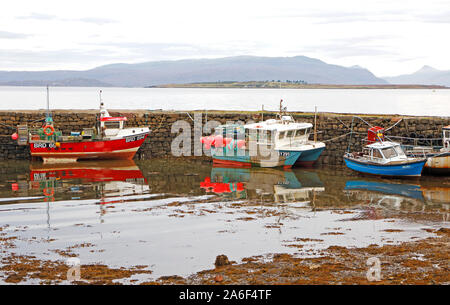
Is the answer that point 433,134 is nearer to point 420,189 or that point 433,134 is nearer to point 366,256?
point 420,189

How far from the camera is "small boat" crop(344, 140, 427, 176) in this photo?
19922 millimetres

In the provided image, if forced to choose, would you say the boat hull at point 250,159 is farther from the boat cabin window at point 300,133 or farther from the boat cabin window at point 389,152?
the boat cabin window at point 389,152

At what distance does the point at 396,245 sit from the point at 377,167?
9.96 metres

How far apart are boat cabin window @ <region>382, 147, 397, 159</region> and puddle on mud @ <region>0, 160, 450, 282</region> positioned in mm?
1038

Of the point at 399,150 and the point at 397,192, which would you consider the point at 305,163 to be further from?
the point at 397,192

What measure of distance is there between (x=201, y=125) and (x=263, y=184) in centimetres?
923

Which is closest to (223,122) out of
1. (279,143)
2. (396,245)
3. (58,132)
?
(279,143)

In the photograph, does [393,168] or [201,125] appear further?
[201,125]

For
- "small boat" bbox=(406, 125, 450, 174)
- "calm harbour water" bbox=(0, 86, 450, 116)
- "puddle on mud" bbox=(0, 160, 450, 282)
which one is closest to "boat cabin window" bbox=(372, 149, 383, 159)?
"puddle on mud" bbox=(0, 160, 450, 282)

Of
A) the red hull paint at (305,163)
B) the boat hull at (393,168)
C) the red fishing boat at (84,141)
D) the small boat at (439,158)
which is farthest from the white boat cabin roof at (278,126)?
the red fishing boat at (84,141)

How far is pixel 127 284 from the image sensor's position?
8711 millimetres

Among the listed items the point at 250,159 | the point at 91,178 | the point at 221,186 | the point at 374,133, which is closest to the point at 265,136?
the point at 250,159

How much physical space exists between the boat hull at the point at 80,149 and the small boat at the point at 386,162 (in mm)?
10697

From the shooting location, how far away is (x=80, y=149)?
25.1 meters
